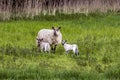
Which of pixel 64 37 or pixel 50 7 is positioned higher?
pixel 50 7

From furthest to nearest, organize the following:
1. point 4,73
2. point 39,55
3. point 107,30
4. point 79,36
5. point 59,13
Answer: point 59,13
point 107,30
point 79,36
point 39,55
point 4,73

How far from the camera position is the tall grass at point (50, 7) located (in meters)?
26.5

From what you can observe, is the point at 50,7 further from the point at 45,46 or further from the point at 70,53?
the point at 70,53

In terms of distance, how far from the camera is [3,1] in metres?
26.5

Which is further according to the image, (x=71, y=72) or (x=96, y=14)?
(x=96, y=14)

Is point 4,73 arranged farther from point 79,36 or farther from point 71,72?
point 79,36

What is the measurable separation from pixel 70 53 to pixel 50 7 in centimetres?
1136

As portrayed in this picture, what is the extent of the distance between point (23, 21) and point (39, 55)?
9.72 metres

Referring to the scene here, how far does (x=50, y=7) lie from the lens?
28734mm

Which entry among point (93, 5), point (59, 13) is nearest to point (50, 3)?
point (59, 13)

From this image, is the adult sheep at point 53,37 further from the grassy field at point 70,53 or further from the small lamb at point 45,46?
the small lamb at point 45,46

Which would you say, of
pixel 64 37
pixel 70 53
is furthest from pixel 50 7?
pixel 70 53

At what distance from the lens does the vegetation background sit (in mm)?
12370

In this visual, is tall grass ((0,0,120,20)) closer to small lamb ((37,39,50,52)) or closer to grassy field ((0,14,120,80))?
grassy field ((0,14,120,80))
